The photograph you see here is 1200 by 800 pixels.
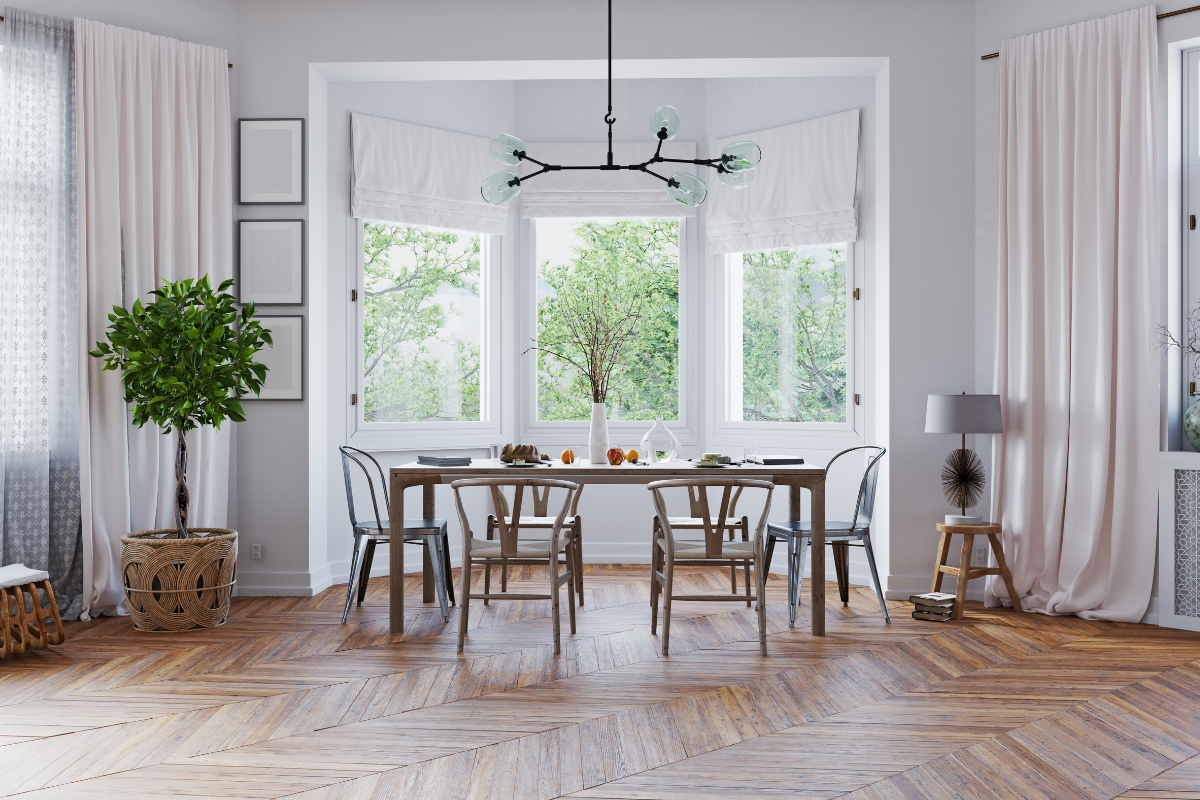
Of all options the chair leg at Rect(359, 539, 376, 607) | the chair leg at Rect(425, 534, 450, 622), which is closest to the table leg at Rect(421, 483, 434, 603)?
the chair leg at Rect(425, 534, 450, 622)

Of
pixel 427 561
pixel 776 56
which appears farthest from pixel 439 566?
pixel 776 56

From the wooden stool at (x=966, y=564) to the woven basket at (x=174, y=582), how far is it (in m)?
3.60

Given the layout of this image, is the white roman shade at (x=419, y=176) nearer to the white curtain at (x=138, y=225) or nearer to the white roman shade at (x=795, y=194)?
the white curtain at (x=138, y=225)

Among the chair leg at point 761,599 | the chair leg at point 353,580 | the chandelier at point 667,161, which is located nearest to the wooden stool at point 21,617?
the chair leg at point 353,580

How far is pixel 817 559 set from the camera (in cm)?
414

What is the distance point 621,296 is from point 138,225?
306 centimetres

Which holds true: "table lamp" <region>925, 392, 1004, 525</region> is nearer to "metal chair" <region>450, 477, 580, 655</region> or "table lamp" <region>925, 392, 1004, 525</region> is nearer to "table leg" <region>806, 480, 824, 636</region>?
"table leg" <region>806, 480, 824, 636</region>

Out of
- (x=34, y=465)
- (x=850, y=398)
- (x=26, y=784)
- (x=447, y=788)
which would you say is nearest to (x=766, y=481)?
(x=447, y=788)

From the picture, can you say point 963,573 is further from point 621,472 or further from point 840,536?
point 621,472

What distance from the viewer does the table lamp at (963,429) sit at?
442 cm

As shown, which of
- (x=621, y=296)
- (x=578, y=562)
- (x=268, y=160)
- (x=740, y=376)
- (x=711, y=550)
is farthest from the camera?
(x=621, y=296)

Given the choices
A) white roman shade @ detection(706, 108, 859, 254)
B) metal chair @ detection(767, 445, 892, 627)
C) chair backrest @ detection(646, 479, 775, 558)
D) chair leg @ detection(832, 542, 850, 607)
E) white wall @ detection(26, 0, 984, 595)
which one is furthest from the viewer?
white roman shade @ detection(706, 108, 859, 254)

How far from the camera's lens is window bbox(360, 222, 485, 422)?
571 centimetres

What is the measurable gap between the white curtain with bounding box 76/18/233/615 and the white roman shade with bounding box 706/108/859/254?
3.10 metres
